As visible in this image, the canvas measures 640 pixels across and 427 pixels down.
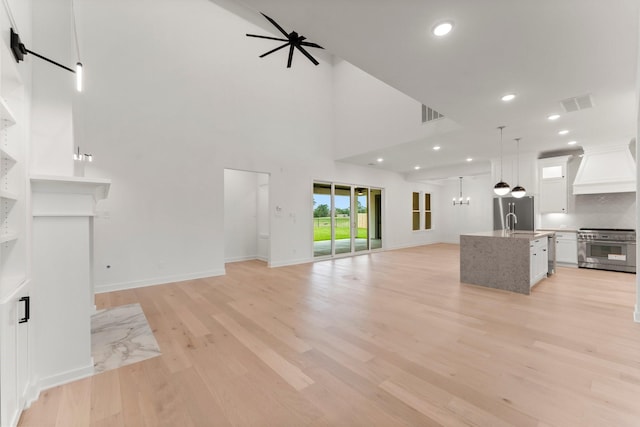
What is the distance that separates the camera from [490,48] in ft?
8.57

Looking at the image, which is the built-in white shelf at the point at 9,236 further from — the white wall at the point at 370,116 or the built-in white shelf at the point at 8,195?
the white wall at the point at 370,116

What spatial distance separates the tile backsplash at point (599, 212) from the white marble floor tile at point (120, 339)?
8.72m

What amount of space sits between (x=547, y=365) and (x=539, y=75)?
9.91 feet

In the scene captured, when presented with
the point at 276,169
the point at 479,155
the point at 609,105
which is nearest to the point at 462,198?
the point at 479,155

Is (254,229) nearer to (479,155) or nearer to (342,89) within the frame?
(342,89)

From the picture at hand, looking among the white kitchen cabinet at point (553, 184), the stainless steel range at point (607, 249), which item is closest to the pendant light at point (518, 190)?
the white kitchen cabinet at point (553, 184)

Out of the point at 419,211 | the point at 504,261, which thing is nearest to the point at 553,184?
the point at 504,261

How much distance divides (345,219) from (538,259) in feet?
15.7

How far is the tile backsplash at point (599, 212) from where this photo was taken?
5969 millimetres

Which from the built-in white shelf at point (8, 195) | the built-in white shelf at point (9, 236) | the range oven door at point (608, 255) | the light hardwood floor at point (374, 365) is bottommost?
the light hardwood floor at point (374, 365)

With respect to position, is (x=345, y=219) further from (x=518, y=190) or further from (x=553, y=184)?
(x=553, y=184)

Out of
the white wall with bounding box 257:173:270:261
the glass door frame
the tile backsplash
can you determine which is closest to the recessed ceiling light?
the glass door frame

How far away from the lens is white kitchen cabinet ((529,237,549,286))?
4.43 meters

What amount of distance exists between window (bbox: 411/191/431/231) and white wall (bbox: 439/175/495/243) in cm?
95
